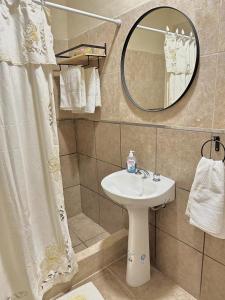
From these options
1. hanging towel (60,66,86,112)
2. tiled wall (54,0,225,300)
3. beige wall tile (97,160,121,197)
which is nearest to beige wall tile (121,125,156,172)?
tiled wall (54,0,225,300)

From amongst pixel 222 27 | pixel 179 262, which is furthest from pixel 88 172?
pixel 222 27

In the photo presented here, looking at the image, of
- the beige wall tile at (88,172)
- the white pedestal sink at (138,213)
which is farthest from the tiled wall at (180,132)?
the beige wall tile at (88,172)

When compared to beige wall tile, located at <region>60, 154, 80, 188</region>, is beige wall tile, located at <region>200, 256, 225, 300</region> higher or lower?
lower

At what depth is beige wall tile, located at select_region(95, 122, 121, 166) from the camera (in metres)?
1.78

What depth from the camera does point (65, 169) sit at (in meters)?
2.31

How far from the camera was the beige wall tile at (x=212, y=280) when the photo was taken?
4.07 ft

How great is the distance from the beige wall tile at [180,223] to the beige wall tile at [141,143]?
0.28 metres

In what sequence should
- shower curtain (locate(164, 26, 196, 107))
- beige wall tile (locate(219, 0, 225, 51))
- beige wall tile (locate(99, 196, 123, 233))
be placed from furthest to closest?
beige wall tile (locate(99, 196, 123, 233)) < shower curtain (locate(164, 26, 196, 107)) < beige wall tile (locate(219, 0, 225, 51))

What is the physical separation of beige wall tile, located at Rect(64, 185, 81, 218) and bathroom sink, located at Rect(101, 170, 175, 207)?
39.8 inches

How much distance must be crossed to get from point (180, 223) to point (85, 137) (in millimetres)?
1221

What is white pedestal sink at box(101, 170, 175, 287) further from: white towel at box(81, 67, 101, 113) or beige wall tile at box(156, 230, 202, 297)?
white towel at box(81, 67, 101, 113)

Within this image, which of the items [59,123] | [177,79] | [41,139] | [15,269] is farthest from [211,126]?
[59,123]

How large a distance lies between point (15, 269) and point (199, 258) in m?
1.12

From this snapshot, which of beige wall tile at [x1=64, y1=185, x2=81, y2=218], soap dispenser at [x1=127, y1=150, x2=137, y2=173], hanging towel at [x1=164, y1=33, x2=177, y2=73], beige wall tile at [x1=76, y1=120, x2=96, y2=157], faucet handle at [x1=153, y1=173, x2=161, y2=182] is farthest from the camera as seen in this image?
beige wall tile at [x1=64, y1=185, x2=81, y2=218]
